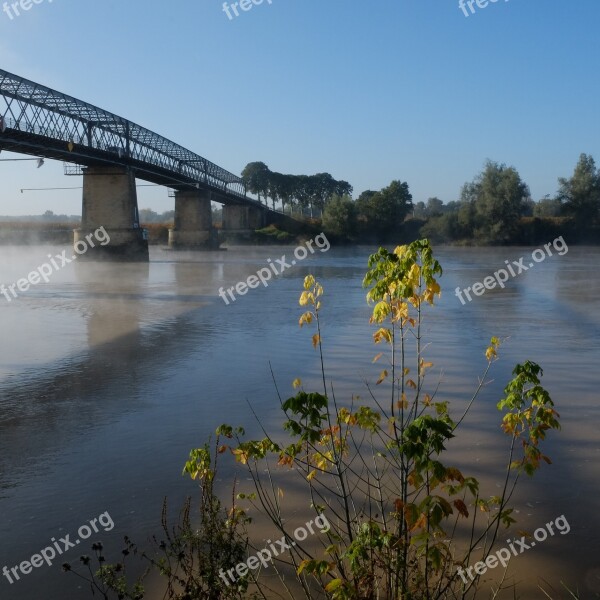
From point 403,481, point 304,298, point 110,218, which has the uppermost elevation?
point 110,218

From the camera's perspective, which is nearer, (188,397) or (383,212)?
(188,397)

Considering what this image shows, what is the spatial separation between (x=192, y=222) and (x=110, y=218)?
2807 centimetres

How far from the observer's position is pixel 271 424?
25.6 feet

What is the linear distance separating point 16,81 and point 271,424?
151 ft

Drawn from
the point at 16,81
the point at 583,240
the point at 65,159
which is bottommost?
the point at 583,240

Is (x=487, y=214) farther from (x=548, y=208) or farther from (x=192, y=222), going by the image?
(x=192, y=222)

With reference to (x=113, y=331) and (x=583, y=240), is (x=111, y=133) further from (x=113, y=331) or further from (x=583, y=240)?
(x=583, y=240)

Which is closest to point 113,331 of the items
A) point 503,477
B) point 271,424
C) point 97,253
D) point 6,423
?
point 6,423

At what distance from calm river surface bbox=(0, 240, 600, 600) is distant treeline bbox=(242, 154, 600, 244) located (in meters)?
71.3

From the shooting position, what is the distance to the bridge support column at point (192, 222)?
85.8 meters
